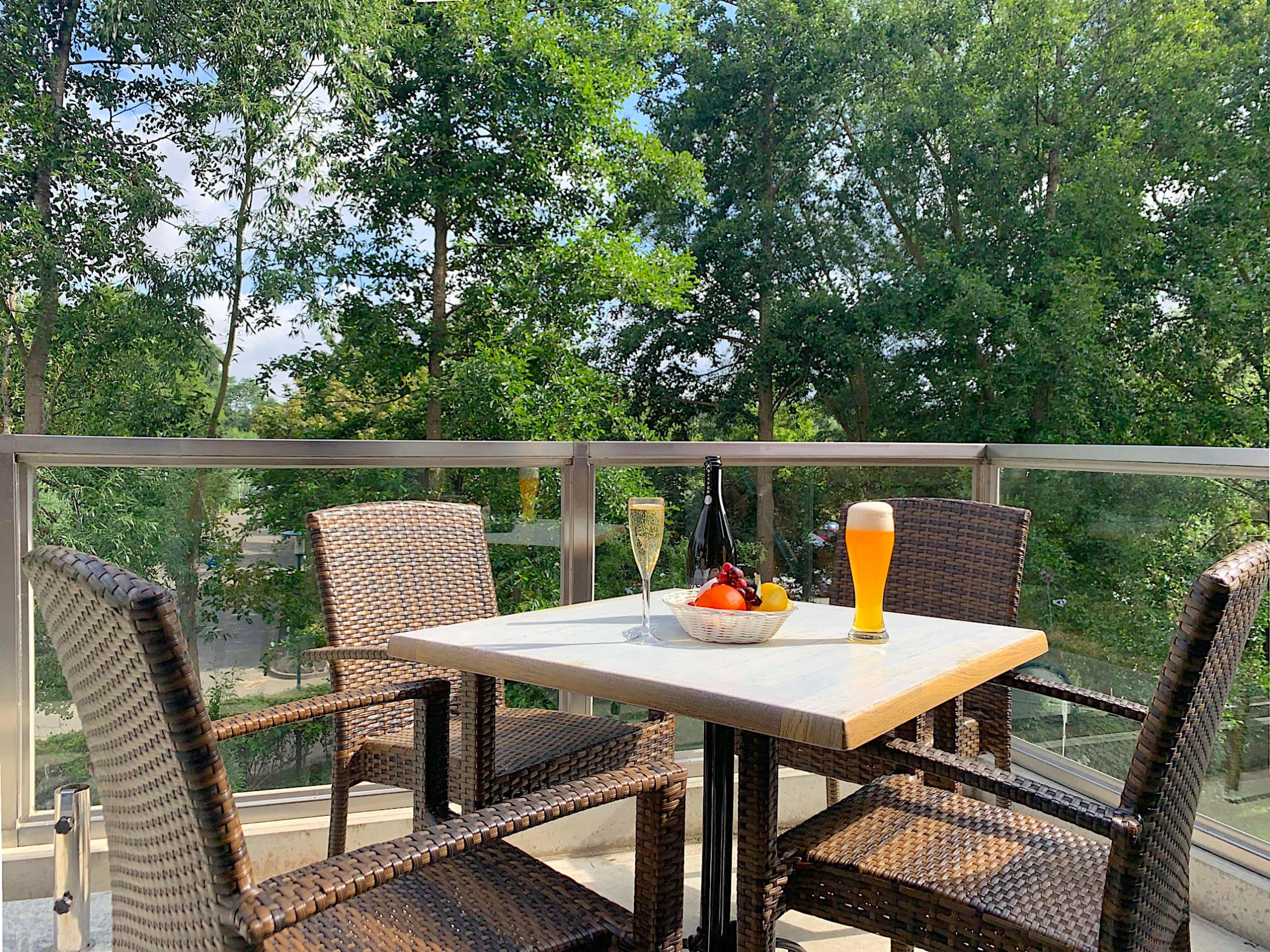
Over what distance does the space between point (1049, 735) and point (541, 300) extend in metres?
7.14

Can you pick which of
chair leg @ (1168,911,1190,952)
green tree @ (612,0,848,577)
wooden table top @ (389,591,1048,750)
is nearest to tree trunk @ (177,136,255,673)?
green tree @ (612,0,848,577)

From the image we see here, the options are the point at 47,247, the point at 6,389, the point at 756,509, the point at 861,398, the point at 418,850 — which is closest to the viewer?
the point at 418,850

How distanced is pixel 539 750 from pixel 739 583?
58 cm

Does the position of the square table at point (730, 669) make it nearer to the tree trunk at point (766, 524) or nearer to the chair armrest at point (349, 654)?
the chair armrest at point (349, 654)

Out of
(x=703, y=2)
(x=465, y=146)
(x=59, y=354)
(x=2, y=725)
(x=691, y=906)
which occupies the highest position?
(x=703, y=2)

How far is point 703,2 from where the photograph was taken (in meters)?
11.1

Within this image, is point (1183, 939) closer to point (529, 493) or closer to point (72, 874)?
point (529, 493)

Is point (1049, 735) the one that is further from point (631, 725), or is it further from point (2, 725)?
point (2, 725)

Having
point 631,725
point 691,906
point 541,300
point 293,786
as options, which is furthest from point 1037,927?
point 541,300

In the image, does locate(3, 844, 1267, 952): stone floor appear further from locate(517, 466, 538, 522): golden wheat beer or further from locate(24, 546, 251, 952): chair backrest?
locate(24, 546, 251, 952): chair backrest

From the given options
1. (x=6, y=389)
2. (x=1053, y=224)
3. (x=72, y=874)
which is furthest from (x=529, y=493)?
(x=1053, y=224)

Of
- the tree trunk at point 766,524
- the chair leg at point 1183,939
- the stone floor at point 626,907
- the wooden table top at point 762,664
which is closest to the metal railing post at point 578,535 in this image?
the stone floor at point 626,907

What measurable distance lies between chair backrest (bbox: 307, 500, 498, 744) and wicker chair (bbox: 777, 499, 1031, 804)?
819mm

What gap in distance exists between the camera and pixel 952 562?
7.38 feet
